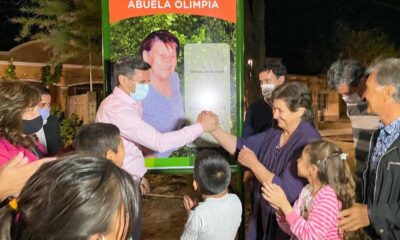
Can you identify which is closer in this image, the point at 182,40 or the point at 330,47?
the point at 182,40

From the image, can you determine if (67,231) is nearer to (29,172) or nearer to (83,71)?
(29,172)

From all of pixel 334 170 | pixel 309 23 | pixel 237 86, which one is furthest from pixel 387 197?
pixel 309 23

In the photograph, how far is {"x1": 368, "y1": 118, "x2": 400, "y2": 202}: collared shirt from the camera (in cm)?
310

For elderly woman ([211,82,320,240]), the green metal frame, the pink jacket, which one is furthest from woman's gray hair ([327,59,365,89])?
the pink jacket

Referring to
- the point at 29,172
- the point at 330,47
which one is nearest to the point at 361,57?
the point at 330,47

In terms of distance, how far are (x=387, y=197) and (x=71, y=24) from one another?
32.9 feet

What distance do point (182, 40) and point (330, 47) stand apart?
30018 mm

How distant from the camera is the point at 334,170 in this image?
10.5ft

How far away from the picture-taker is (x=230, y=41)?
4.74m

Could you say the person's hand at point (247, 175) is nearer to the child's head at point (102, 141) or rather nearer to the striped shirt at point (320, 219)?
the striped shirt at point (320, 219)

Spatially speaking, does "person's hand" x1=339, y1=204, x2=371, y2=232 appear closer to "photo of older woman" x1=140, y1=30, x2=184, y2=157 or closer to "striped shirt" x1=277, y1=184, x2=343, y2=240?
"striped shirt" x1=277, y1=184, x2=343, y2=240

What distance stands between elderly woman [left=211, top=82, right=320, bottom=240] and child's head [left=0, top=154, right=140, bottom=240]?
214cm

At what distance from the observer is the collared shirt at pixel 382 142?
3.10 m

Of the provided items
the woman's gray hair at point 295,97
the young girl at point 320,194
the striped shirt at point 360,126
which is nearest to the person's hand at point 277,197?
the young girl at point 320,194
